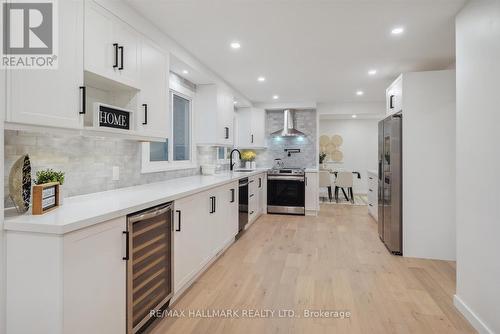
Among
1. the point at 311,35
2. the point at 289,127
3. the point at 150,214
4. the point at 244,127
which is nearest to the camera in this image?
the point at 150,214

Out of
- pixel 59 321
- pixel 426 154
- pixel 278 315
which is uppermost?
pixel 426 154

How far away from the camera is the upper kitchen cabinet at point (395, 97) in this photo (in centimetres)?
353

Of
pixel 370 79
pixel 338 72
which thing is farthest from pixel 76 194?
pixel 370 79

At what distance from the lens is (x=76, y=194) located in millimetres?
2094

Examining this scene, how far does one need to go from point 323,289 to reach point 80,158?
2.30 metres

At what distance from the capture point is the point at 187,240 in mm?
2471

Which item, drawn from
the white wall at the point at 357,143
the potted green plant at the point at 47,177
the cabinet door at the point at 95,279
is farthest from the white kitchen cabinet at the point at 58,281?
the white wall at the point at 357,143

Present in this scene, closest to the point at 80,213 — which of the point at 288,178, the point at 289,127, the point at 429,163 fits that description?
the point at 429,163

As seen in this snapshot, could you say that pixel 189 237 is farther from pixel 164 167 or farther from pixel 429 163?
pixel 429 163

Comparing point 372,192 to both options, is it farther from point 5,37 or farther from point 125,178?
point 5,37

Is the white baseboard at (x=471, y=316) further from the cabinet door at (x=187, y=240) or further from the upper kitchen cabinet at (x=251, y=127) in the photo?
the upper kitchen cabinet at (x=251, y=127)

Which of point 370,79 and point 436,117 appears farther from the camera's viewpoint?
point 370,79

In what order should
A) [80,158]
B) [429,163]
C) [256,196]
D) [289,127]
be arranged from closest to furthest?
[80,158] → [429,163] → [256,196] → [289,127]

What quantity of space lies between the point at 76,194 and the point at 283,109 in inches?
202
